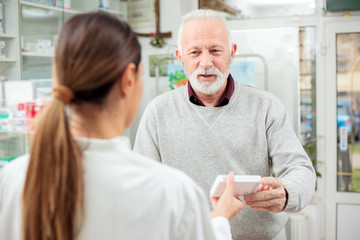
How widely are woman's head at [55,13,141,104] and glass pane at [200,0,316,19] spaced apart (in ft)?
11.3

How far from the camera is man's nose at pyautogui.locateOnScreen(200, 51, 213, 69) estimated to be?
1.65 meters

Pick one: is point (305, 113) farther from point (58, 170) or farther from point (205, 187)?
point (58, 170)

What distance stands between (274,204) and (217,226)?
47 cm

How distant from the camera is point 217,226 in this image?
37.6 inches

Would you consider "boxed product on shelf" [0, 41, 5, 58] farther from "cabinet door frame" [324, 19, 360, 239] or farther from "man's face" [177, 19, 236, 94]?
"cabinet door frame" [324, 19, 360, 239]

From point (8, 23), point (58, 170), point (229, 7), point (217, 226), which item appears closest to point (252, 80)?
point (229, 7)

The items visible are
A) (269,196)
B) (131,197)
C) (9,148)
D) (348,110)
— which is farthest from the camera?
(348,110)

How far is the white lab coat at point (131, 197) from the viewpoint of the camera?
0.76 m

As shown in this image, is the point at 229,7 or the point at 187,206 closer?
the point at 187,206

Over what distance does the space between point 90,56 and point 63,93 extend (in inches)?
3.4

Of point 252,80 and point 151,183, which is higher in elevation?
point 252,80

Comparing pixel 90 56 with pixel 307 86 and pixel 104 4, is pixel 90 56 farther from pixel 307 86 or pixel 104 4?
pixel 307 86

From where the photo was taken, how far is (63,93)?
77 centimetres

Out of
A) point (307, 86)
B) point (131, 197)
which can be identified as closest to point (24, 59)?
point (131, 197)
